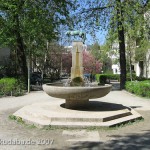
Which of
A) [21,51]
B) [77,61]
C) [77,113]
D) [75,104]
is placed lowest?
[77,113]

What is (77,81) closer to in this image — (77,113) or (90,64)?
(77,113)

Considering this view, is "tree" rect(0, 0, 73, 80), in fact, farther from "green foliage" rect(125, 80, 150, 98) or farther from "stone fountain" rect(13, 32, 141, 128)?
"stone fountain" rect(13, 32, 141, 128)

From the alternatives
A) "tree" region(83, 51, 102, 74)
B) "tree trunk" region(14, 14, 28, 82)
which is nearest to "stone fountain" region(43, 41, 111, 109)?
"tree trunk" region(14, 14, 28, 82)

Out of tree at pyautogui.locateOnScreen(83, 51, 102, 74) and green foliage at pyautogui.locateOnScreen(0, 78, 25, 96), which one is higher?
tree at pyautogui.locateOnScreen(83, 51, 102, 74)

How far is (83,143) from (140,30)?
1942 centimetres

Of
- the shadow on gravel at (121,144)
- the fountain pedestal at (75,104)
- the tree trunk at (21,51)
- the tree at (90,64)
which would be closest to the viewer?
the shadow on gravel at (121,144)

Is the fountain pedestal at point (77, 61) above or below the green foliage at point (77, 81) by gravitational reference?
above

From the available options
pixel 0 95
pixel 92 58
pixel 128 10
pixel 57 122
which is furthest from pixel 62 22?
pixel 92 58

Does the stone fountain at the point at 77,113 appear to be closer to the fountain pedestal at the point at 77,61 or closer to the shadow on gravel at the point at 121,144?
the shadow on gravel at the point at 121,144

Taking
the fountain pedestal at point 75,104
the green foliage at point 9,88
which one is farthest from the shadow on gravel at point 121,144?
the green foliage at point 9,88

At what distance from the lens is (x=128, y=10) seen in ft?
79.6

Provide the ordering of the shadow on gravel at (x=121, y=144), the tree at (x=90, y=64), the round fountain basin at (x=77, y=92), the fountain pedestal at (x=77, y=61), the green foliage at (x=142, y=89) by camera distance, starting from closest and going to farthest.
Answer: the shadow on gravel at (x=121, y=144)
the round fountain basin at (x=77, y=92)
the fountain pedestal at (x=77, y=61)
the green foliage at (x=142, y=89)
the tree at (x=90, y=64)

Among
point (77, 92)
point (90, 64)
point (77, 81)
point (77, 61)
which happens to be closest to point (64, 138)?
point (77, 92)

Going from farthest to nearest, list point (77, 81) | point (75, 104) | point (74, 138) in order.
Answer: point (77, 81), point (75, 104), point (74, 138)
